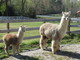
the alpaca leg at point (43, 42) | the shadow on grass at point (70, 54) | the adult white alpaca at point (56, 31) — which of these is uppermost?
the adult white alpaca at point (56, 31)

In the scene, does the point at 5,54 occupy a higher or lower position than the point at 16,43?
lower

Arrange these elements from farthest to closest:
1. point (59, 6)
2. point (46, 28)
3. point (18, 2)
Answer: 1. point (59, 6)
2. point (18, 2)
3. point (46, 28)

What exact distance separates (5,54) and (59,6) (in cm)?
5526

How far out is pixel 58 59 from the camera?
22.1 feet

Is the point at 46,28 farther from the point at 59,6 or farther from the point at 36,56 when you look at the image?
the point at 59,6

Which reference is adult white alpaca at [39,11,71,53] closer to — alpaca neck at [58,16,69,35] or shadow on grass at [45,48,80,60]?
alpaca neck at [58,16,69,35]

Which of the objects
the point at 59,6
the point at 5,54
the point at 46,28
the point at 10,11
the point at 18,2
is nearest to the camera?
the point at 5,54

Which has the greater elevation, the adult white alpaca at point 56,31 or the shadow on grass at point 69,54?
the adult white alpaca at point 56,31

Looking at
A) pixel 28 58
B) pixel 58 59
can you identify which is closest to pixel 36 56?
pixel 28 58

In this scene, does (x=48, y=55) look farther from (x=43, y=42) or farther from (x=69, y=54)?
(x=43, y=42)

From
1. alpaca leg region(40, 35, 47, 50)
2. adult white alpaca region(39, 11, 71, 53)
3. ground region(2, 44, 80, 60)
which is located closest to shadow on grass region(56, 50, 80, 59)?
ground region(2, 44, 80, 60)

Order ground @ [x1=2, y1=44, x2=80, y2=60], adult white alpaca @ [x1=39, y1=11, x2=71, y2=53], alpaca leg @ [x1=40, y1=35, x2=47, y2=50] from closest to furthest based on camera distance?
ground @ [x1=2, y1=44, x2=80, y2=60]
adult white alpaca @ [x1=39, y1=11, x2=71, y2=53]
alpaca leg @ [x1=40, y1=35, x2=47, y2=50]

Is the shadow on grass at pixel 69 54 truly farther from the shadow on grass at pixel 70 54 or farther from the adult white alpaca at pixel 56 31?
the adult white alpaca at pixel 56 31

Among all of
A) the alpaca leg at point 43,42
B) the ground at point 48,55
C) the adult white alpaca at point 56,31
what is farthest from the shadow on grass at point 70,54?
the alpaca leg at point 43,42
